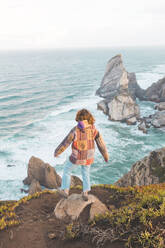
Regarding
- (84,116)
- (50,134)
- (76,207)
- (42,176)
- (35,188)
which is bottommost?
(35,188)

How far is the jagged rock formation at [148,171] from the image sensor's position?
A: 1213cm

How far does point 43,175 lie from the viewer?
21672 mm

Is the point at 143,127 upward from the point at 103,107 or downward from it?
downward

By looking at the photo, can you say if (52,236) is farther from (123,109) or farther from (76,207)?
(123,109)

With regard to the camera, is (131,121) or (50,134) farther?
(131,121)

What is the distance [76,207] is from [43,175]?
16.2m

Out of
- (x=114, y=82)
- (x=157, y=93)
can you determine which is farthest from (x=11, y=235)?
(x=114, y=82)

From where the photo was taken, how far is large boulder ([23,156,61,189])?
21.1 m

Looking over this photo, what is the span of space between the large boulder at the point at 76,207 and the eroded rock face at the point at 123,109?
36.2 metres

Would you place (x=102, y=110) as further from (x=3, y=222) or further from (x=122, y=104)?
(x=3, y=222)

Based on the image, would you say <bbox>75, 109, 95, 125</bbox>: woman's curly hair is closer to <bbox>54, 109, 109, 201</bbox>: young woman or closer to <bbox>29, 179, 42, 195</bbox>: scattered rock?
<bbox>54, 109, 109, 201</bbox>: young woman

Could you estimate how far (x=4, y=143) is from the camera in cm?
3275

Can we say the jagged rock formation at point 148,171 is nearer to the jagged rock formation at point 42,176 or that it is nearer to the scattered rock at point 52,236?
the scattered rock at point 52,236

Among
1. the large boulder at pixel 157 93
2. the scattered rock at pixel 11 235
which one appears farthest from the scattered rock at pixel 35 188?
the large boulder at pixel 157 93
